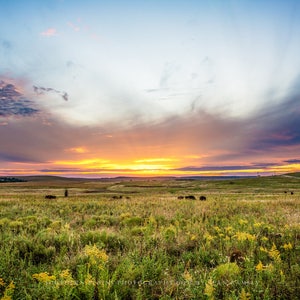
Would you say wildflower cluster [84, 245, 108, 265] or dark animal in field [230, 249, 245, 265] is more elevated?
wildflower cluster [84, 245, 108, 265]

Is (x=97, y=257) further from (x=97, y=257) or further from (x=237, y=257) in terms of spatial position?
(x=237, y=257)

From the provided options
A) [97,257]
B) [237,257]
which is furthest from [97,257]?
[237,257]

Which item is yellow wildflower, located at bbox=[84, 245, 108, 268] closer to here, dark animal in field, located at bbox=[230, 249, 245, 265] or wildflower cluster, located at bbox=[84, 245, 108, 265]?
wildflower cluster, located at bbox=[84, 245, 108, 265]

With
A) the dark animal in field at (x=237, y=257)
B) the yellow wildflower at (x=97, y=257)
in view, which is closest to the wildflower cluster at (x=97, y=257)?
the yellow wildflower at (x=97, y=257)

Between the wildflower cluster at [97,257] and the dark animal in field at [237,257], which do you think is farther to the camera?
the dark animal in field at [237,257]

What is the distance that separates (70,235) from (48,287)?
3725 mm

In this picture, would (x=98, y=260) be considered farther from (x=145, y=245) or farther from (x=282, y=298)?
(x=282, y=298)

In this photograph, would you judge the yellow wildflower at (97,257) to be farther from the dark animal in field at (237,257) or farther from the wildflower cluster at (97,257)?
the dark animal in field at (237,257)

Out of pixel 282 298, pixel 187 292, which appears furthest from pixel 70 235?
pixel 282 298

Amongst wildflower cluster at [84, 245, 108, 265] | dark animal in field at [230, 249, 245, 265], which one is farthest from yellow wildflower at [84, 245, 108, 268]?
dark animal in field at [230, 249, 245, 265]

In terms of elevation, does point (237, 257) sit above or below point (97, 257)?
below

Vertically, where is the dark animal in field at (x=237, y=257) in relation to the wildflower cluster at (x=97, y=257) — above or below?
below

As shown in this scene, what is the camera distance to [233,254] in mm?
6312

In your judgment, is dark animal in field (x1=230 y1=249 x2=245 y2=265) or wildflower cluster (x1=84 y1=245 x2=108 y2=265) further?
dark animal in field (x1=230 y1=249 x2=245 y2=265)
